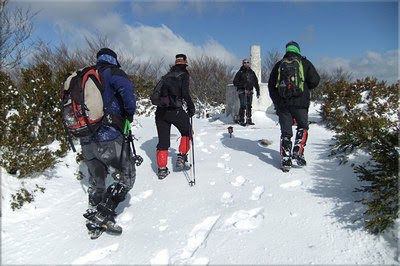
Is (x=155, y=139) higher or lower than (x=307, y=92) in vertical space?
lower

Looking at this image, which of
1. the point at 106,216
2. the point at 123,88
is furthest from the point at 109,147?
the point at 106,216

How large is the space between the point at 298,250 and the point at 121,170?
2012mm

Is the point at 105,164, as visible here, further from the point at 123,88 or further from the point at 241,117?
the point at 241,117

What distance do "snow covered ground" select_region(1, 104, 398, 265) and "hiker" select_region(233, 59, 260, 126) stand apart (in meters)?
3.88

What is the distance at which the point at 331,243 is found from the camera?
309cm

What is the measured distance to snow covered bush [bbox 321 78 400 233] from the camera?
3150mm

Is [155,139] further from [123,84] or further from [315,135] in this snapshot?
[123,84]

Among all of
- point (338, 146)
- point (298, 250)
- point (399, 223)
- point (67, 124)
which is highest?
point (67, 124)

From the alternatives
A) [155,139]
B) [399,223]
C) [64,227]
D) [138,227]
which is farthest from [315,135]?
[64,227]

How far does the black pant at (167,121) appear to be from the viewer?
198 inches

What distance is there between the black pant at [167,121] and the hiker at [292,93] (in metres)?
1.47

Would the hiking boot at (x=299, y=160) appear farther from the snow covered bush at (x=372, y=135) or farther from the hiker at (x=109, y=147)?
the hiker at (x=109, y=147)

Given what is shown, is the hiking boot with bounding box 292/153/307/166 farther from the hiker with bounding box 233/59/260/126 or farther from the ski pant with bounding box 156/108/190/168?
the hiker with bounding box 233/59/260/126

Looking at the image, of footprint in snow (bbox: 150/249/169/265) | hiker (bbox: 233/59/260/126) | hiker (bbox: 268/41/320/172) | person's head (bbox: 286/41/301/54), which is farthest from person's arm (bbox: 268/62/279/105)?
hiker (bbox: 233/59/260/126)
